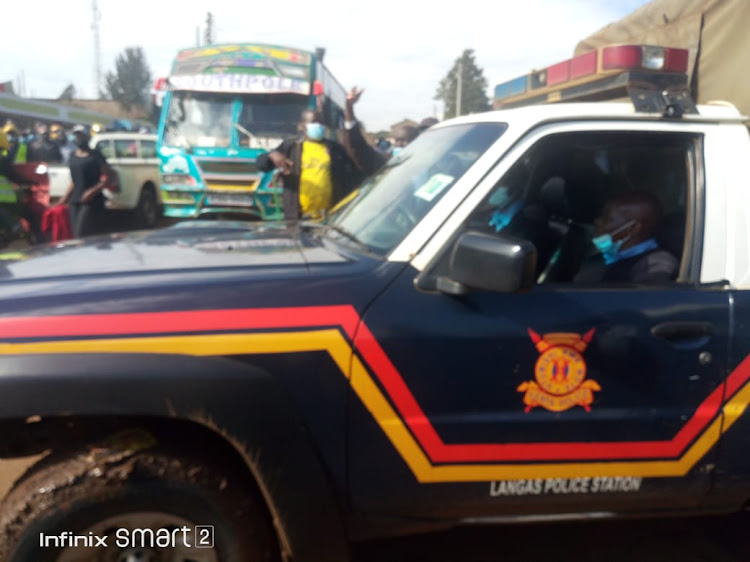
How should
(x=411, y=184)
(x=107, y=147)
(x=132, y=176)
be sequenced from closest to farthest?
(x=411, y=184), (x=132, y=176), (x=107, y=147)

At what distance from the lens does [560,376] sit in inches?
82.8

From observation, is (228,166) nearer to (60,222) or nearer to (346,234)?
(60,222)

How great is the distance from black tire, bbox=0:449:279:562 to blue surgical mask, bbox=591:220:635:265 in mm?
1707

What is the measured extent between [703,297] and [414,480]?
1.18m

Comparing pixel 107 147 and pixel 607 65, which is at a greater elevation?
pixel 607 65

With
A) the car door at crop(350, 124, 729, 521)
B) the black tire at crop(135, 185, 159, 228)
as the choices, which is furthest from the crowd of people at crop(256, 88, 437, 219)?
the black tire at crop(135, 185, 159, 228)

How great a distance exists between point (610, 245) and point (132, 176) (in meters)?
10.3

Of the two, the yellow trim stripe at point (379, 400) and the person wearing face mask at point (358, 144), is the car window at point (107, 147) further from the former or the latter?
the yellow trim stripe at point (379, 400)

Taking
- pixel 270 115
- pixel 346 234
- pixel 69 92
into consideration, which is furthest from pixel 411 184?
pixel 69 92

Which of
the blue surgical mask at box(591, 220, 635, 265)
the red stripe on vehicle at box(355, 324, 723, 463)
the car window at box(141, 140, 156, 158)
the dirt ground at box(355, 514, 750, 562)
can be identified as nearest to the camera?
the red stripe on vehicle at box(355, 324, 723, 463)

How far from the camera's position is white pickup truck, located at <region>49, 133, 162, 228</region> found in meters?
10.9

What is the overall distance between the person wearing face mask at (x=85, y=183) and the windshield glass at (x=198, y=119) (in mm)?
2224

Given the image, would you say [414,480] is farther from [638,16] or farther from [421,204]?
[638,16]

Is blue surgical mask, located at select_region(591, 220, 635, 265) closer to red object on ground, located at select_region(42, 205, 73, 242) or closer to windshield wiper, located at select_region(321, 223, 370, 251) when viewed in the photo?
windshield wiper, located at select_region(321, 223, 370, 251)
